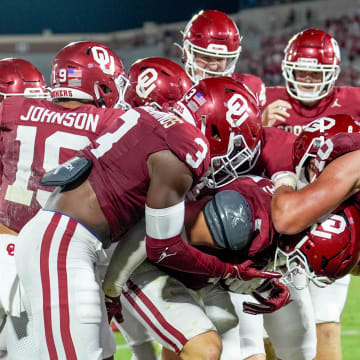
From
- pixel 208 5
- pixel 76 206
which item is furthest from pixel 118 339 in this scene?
pixel 208 5

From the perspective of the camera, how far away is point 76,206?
2695mm

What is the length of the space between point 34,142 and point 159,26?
2367cm

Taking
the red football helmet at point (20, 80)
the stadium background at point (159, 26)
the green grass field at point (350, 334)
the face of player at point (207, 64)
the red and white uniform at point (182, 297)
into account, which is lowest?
the stadium background at point (159, 26)

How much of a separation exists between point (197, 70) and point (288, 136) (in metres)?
1.32

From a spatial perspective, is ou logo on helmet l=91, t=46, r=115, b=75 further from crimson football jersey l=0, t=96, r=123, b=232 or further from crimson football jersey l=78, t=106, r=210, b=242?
crimson football jersey l=78, t=106, r=210, b=242

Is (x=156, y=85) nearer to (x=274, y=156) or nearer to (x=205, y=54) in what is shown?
(x=205, y=54)

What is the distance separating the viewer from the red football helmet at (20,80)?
3.84 meters

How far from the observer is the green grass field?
176 inches

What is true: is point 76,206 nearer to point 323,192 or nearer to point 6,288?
point 6,288

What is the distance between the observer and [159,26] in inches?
1029

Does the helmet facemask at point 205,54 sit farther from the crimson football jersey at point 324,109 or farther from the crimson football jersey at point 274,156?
the crimson football jersey at point 274,156

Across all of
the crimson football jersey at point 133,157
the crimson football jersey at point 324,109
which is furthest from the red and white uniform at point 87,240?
the crimson football jersey at point 324,109

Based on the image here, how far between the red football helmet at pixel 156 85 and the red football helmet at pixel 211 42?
55cm

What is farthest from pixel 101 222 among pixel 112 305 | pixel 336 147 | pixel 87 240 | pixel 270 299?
pixel 336 147
